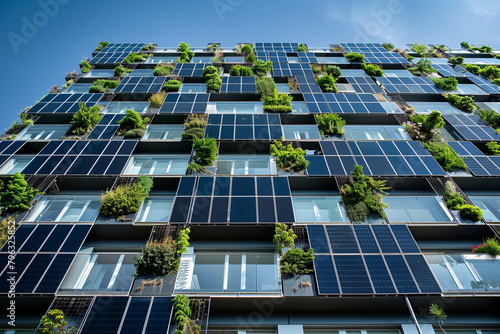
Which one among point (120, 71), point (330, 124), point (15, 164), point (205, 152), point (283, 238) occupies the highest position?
point (120, 71)

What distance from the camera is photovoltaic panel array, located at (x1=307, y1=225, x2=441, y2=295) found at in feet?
44.5

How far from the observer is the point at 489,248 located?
50.8 feet

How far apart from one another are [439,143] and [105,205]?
1083 inches

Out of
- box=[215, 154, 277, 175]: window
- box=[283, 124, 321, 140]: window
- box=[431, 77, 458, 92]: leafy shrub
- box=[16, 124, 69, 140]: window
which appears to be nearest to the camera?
box=[215, 154, 277, 175]: window

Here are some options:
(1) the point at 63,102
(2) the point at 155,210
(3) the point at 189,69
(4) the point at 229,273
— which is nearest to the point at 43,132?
(1) the point at 63,102

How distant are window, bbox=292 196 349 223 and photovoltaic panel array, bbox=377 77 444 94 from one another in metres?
20.6

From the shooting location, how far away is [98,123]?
25.9 metres

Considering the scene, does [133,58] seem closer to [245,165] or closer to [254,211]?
[245,165]

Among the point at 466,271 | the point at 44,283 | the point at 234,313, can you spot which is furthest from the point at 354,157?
the point at 44,283

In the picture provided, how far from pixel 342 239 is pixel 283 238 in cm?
360

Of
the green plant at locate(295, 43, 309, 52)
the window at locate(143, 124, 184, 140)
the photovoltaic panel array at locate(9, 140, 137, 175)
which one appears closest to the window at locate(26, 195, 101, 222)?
the photovoltaic panel array at locate(9, 140, 137, 175)

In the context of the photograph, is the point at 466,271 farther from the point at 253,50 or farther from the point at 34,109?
the point at 253,50

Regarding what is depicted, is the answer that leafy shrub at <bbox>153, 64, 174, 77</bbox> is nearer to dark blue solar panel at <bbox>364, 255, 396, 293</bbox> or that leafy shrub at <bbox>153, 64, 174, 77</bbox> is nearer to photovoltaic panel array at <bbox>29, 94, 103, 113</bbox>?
photovoltaic panel array at <bbox>29, 94, 103, 113</bbox>

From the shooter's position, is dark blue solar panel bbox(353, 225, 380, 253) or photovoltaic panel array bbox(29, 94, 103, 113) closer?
dark blue solar panel bbox(353, 225, 380, 253)
